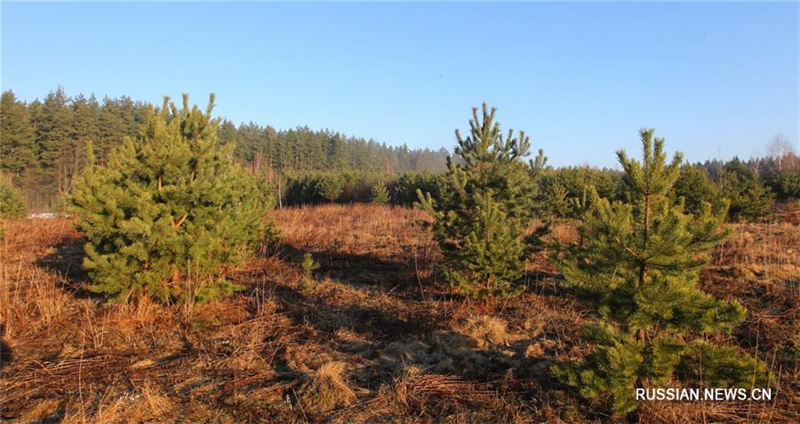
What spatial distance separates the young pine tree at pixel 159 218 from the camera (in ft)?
15.6

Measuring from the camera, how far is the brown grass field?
10.1 feet

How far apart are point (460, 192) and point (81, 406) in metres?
4.40

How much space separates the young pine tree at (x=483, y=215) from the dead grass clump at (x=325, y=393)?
2391 mm

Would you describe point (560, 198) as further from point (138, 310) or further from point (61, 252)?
point (61, 252)

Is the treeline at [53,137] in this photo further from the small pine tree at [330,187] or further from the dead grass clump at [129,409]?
the dead grass clump at [129,409]

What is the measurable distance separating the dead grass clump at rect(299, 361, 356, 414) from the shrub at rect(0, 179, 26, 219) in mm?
16814

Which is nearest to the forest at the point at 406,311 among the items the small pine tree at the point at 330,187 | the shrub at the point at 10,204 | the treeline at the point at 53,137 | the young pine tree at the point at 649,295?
the young pine tree at the point at 649,295

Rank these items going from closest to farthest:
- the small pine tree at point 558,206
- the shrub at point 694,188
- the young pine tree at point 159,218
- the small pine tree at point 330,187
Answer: the young pine tree at point 159,218
the shrub at point 694,188
the small pine tree at point 558,206
the small pine tree at point 330,187

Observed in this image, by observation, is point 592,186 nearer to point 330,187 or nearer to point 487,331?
point 487,331

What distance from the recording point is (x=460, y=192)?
18.9ft

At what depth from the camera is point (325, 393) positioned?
10.8 feet

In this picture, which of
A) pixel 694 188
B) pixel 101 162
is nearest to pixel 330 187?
pixel 101 162

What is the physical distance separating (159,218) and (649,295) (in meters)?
4.97

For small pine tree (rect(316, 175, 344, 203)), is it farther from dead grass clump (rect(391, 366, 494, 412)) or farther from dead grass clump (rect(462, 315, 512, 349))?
dead grass clump (rect(391, 366, 494, 412))
